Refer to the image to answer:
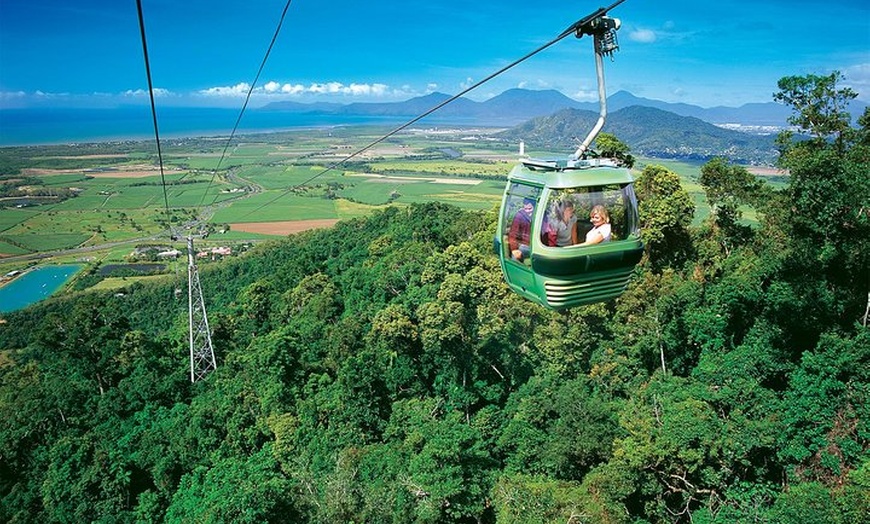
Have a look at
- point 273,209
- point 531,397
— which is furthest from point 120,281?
point 531,397

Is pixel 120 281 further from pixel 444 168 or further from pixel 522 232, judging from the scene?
pixel 444 168

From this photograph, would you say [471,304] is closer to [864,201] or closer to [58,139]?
[864,201]

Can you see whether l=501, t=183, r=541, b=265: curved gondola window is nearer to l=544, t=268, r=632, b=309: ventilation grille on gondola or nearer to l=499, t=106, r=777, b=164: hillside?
l=544, t=268, r=632, b=309: ventilation grille on gondola

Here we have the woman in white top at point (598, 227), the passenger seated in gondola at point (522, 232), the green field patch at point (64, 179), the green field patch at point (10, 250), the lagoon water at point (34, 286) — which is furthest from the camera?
the green field patch at point (64, 179)

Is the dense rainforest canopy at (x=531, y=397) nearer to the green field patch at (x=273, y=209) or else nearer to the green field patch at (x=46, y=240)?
the green field patch at (x=46, y=240)

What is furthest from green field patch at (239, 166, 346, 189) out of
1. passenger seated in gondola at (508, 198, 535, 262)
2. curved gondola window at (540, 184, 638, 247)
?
curved gondola window at (540, 184, 638, 247)

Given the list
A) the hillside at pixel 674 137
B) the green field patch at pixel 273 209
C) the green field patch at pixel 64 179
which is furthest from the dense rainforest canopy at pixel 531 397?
the green field patch at pixel 64 179
